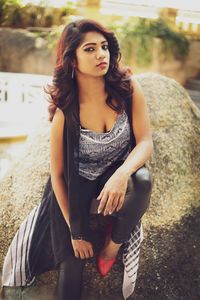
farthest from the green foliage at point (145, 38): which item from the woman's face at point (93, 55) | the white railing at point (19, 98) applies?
the woman's face at point (93, 55)

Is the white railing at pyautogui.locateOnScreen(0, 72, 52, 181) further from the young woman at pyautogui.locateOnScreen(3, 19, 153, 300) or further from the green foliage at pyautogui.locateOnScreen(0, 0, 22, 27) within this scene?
the green foliage at pyautogui.locateOnScreen(0, 0, 22, 27)

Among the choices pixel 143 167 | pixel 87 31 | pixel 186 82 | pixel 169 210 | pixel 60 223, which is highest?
pixel 87 31

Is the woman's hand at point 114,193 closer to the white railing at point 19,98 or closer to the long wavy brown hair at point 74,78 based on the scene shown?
the long wavy brown hair at point 74,78

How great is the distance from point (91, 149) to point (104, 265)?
22.8 inches

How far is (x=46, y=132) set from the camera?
9.79 feet

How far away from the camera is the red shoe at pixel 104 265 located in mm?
2278

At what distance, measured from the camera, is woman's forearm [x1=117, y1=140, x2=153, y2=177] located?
2.03 meters

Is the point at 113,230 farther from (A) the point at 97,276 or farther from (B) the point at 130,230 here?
(A) the point at 97,276

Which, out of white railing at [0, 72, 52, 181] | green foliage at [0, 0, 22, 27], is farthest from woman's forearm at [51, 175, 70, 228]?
green foliage at [0, 0, 22, 27]

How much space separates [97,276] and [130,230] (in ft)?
1.70

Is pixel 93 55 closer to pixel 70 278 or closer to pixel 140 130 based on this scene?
pixel 140 130

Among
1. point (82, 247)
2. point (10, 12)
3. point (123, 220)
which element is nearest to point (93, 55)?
point (123, 220)

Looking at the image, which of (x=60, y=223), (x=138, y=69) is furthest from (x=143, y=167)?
(x=138, y=69)

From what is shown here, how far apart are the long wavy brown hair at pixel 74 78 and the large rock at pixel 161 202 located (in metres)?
0.80
